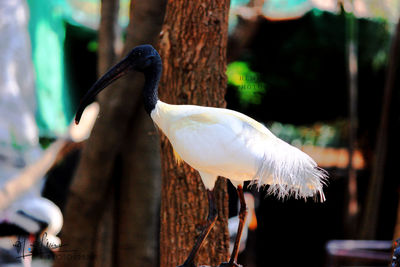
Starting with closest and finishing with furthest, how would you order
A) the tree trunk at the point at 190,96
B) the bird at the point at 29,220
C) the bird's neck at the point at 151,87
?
the bird's neck at the point at 151,87 < the tree trunk at the point at 190,96 < the bird at the point at 29,220

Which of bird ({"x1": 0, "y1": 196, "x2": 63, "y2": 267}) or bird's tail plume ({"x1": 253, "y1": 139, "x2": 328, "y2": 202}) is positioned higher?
bird's tail plume ({"x1": 253, "y1": 139, "x2": 328, "y2": 202})

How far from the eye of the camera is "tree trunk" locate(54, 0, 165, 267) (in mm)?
5605

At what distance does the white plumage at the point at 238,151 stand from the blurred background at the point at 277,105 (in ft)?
8.86

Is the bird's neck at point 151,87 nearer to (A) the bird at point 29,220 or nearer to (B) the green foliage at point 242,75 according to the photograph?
(A) the bird at point 29,220

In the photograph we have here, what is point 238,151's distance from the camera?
344cm

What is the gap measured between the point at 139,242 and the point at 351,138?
453 cm

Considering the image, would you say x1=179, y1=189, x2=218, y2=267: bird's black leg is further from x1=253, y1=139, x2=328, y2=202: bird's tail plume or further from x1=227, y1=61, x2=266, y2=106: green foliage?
x1=227, y1=61, x2=266, y2=106: green foliage

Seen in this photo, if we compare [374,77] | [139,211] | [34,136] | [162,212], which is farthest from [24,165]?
[374,77]

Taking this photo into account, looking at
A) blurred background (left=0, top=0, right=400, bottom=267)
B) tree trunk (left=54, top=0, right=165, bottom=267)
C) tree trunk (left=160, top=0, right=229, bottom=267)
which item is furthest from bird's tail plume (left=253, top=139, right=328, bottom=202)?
blurred background (left=0, top=0, right=400, bottom=267)

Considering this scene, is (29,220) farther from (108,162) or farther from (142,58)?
(142,58)

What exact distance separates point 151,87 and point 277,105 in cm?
643

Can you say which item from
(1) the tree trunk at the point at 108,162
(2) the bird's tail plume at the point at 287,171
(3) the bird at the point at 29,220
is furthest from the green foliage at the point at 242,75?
(2) the bird's tail plume at the point at 287,171

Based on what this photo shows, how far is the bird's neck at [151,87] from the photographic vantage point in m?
3.69

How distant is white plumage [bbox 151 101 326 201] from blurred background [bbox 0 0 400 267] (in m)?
2.70
